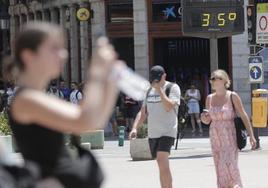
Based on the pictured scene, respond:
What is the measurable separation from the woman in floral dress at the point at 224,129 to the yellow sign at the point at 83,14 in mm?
22075

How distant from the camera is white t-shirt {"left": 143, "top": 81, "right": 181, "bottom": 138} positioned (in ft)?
37.6

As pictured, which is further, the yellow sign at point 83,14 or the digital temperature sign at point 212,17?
the yellow sign at point 83,14

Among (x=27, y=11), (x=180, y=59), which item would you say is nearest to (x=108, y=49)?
(x=180, y=59)

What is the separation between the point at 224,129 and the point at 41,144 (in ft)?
21.0

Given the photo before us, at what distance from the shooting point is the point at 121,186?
1390 centimetres

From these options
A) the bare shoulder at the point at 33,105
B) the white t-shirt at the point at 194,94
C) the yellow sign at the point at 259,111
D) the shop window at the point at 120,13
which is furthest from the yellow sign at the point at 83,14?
the bare shoulder at the point at 33,105

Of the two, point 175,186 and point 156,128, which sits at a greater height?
point 156,128

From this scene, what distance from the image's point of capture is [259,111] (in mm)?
21672

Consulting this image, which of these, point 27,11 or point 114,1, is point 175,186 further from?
point 27,11

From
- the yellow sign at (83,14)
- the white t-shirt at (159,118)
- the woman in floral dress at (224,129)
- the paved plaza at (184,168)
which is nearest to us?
the woman in floral dress at (224,129)

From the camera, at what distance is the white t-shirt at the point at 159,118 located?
37.6 feet

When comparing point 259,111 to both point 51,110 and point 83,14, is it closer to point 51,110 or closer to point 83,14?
point 83,14

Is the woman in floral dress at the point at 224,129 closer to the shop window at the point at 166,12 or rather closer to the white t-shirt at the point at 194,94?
the white t-shirt at the point at 194,94

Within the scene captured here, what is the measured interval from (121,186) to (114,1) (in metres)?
19.6
